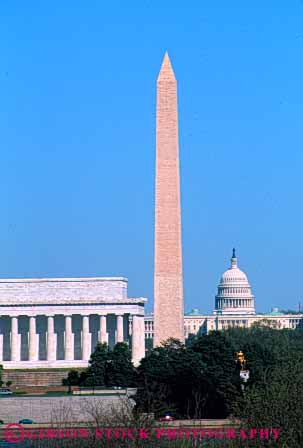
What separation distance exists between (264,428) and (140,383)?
38.0 meters

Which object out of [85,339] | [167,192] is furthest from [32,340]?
[167,192]

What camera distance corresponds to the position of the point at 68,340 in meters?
131

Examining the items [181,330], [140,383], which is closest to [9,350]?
[181,330]

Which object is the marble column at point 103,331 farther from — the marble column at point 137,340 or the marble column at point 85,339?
the marble column at point 137,340

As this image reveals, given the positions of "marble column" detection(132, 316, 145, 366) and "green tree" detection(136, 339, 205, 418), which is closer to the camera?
"green tree" detection(136, 339, 205, 418)

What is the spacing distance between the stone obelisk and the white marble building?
159ft

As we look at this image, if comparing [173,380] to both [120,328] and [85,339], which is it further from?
[120,328]

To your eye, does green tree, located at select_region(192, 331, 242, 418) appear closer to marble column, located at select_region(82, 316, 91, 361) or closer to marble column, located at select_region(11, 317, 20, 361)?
marble column, located at select_region(82, 316, 91, 361)

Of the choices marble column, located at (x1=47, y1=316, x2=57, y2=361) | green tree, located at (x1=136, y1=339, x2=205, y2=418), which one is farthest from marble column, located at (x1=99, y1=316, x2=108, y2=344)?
green tree, located at (x1=136, y1=339, x2=205, y2=418)

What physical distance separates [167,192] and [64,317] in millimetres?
54082

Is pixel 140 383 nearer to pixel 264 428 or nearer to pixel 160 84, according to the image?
pixel 160 84

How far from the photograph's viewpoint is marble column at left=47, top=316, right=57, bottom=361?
424ft

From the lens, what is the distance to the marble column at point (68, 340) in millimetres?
129375

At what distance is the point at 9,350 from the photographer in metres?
134
